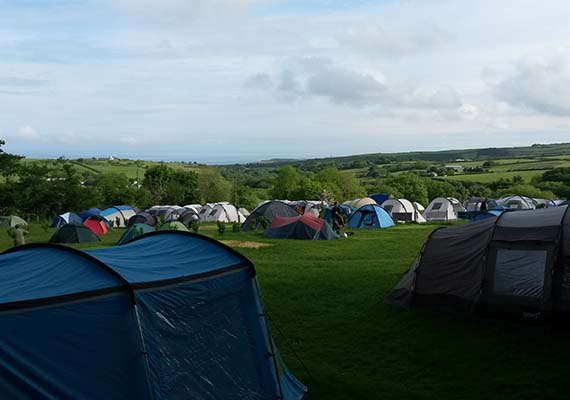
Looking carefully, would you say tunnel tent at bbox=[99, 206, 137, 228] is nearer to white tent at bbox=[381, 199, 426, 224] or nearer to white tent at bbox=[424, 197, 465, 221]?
white tent at bbox=[381, 199, 426, 224]

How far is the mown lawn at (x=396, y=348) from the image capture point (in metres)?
7.34

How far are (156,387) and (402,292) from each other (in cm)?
628

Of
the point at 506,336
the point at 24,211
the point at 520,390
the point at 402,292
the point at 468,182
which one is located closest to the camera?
the point at 520,390

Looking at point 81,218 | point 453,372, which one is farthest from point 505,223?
point 81,218

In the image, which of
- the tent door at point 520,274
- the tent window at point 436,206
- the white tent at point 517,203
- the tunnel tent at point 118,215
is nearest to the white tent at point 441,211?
the tent window at point 436,206

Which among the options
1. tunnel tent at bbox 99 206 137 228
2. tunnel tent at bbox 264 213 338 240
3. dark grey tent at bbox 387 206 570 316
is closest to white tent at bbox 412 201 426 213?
tunnel tent at bbox 264 213 338 240

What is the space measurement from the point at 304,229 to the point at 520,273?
13.9 meters

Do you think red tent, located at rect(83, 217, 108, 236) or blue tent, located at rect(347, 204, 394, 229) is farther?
red tent, located at rect(83, 217, 108, 236)

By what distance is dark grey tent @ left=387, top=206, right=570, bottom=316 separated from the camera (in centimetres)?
897

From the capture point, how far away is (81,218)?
36719 millimetres

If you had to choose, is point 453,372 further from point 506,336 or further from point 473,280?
point 473,280

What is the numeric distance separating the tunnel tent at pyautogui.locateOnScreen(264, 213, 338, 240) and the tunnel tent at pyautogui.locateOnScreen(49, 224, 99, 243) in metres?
7.96

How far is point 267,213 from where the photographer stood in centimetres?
2892

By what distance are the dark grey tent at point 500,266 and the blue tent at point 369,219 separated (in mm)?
18551
